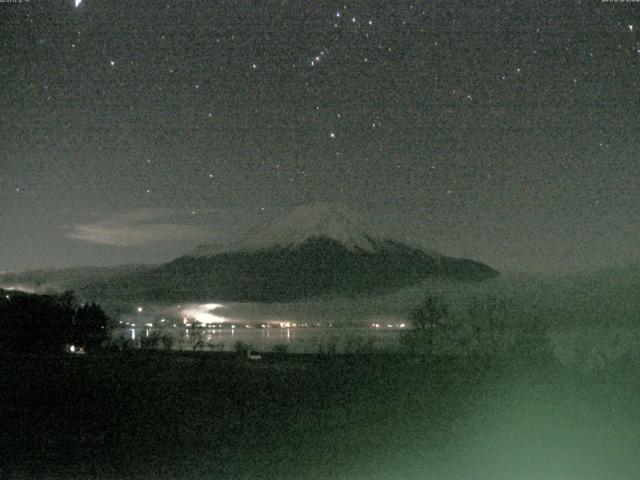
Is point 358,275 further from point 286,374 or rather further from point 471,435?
point 471,435

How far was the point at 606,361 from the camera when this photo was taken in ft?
74.1

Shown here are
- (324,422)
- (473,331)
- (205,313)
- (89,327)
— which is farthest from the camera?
(205,313)

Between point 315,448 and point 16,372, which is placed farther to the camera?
point 16,372

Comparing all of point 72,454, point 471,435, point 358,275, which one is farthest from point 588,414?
point 358,275

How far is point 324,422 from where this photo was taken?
16828mm

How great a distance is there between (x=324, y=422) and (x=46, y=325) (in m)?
32.9

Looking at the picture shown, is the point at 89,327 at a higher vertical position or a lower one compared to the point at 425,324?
lower

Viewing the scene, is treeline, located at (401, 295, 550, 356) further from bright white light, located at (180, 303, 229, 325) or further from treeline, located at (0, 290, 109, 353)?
bright white light, located at (180, 303, 229, 325)

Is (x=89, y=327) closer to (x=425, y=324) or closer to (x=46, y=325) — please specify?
(x=46, y=325)

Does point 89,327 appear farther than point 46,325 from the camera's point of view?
Yes

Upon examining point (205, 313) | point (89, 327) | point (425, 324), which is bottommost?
point (89, 327)

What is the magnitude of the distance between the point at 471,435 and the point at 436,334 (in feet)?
68.5

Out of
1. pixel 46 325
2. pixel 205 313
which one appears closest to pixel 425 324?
pixel 46 325

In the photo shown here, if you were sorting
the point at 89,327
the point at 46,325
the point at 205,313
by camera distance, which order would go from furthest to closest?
the point at 205,313, the point at 89,327, the point at 46,325
